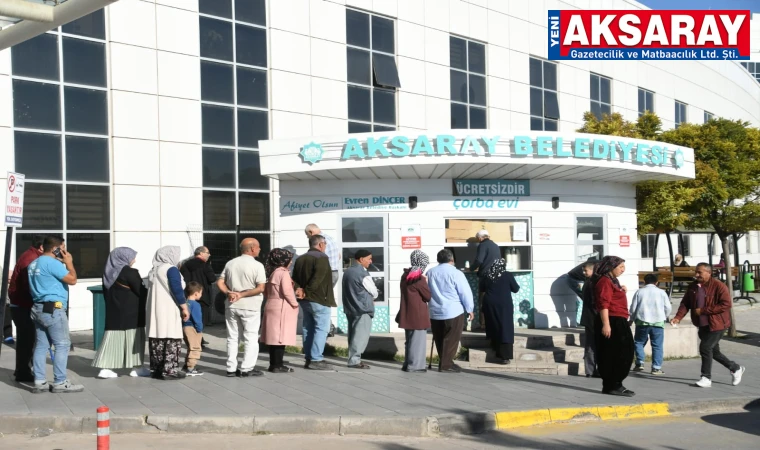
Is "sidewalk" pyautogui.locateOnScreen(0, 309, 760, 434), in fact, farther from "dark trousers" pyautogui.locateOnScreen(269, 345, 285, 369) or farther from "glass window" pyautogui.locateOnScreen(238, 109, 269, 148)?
"glass window" pyautogui.locateOnScreen(238, 109, 269, 148)

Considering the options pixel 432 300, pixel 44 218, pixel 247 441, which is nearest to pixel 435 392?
pixel 432 300

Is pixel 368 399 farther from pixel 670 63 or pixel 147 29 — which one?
pixel 670 63

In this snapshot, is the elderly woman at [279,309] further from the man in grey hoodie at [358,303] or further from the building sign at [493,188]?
the building sign at [493,188]

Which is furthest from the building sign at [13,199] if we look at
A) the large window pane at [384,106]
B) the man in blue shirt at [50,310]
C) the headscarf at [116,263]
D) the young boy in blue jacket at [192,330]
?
the large window pane at [384,106]

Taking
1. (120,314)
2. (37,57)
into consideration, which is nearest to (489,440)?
(120,314)

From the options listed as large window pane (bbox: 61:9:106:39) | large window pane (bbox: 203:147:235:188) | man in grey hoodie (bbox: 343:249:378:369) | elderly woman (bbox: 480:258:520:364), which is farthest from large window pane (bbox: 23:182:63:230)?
elderly woman (bbox: 480:258:520:364)

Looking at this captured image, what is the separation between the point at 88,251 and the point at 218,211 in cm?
337

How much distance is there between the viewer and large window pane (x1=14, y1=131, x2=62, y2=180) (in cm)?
1560

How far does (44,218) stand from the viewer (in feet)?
51.9

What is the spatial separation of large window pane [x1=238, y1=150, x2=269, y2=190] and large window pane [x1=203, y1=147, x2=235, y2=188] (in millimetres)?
232

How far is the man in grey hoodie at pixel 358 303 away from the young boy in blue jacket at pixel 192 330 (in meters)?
2.05

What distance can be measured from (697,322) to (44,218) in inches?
497

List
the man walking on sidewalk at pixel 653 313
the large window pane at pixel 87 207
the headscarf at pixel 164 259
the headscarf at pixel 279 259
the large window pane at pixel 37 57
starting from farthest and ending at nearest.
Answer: the large window pane at pixel 87 207 → the large window pane at pixel 37 57 → the man walking on sidewalk at pixel 653 313 → the headscarf at pixel 279 259 → the headscarf at pixel 164 259

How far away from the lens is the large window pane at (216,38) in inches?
731
